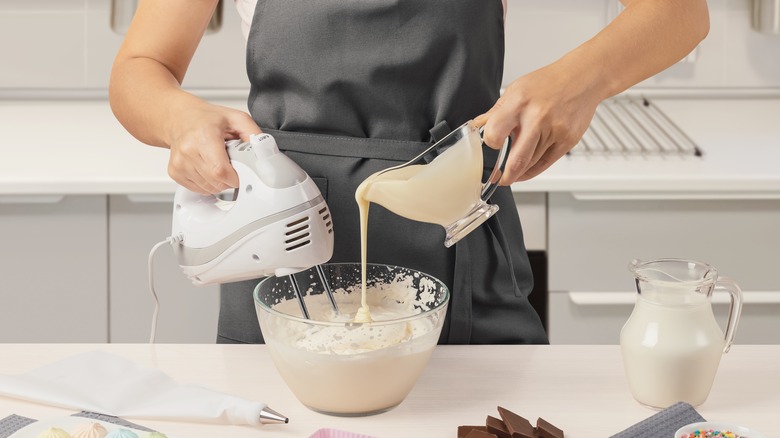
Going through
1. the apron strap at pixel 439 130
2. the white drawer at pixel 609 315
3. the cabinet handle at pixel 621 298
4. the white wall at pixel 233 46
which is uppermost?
the white wall at pixel 233 46

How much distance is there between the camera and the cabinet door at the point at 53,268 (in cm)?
189

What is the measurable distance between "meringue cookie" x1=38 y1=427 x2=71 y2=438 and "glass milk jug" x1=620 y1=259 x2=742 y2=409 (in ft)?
1.78

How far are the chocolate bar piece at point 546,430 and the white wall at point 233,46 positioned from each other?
1631mm

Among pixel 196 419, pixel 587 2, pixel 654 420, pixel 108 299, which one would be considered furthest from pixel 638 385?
pixel 587 2

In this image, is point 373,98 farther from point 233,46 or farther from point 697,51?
point 697,51

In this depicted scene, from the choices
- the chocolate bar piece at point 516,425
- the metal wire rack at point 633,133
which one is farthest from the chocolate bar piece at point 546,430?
the metal wire rack at point 633,133

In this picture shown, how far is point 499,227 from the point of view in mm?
1222

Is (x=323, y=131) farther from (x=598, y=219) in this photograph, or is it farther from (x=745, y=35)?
(x=745, y=35)

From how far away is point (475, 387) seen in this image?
102 cm

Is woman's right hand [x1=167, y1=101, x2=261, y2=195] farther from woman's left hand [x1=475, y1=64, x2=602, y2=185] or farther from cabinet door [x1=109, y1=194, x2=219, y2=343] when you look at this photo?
cabinet door [x1=109, y1=194, x2=219, y2=343]

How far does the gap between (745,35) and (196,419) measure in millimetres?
1942

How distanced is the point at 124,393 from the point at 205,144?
0.88ft

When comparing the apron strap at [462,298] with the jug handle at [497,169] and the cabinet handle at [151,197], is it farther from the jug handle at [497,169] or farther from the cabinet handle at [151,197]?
the cabinet handle at [151,197]

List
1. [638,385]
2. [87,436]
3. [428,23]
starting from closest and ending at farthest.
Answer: [87,436], [638,385], [428,23]
